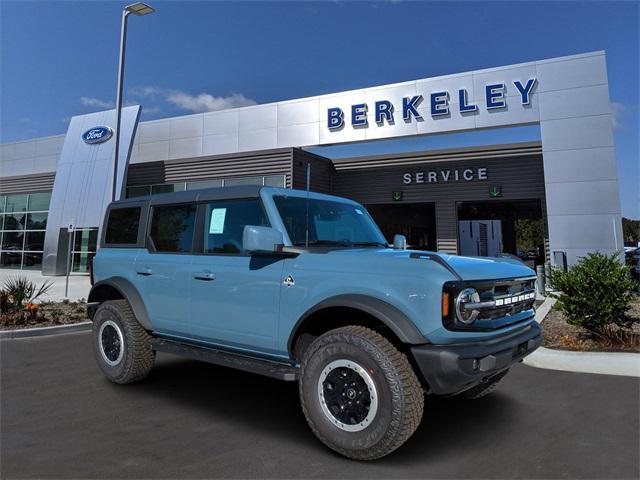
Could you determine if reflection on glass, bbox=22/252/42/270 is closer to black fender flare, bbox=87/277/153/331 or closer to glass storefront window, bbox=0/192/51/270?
glass storefront window, bbox=0/192/51/270

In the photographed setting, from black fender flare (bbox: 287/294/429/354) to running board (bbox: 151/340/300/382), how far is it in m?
0.49

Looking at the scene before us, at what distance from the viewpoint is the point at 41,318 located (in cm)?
818

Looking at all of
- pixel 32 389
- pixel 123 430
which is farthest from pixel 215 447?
pixel 32 389

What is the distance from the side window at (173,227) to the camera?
169 inches

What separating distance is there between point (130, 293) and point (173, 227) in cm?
89

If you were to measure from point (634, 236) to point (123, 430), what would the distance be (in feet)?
317

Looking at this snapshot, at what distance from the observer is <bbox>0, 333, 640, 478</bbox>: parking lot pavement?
9.22ft

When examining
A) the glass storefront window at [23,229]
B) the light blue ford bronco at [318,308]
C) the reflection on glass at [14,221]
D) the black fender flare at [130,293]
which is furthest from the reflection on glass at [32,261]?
the light blue ford bronco at [318,308]

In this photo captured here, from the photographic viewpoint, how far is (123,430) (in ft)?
11.2

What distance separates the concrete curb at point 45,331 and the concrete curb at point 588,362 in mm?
7708

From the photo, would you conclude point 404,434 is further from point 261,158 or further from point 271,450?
point 261,158

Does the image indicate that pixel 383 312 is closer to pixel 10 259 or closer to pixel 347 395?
pixel 347 395

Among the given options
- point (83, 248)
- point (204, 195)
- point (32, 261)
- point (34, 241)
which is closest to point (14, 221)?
point (34, 241)

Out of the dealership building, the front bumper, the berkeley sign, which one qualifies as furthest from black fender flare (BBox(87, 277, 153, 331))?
the berkeley sign
